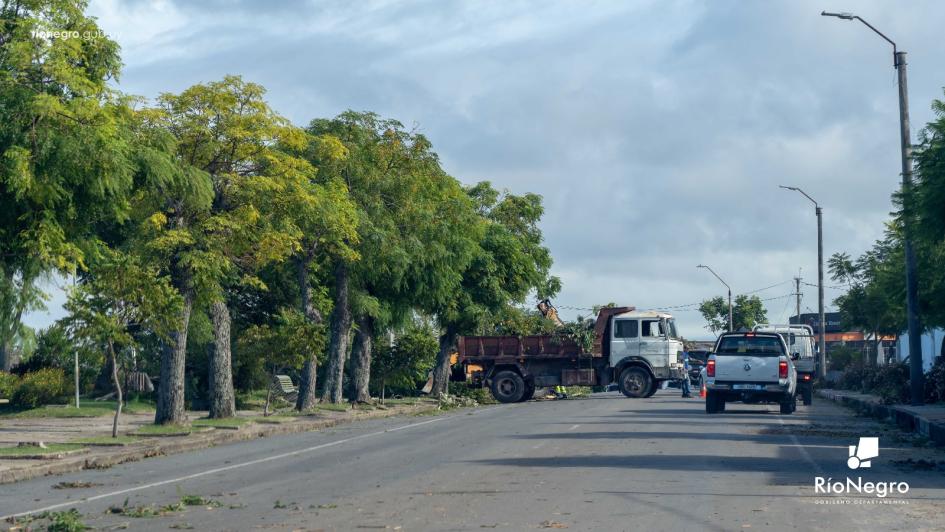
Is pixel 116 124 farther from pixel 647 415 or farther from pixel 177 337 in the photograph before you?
pixel 647 415

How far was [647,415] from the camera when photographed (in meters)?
30.3

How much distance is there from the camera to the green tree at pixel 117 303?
21.3 m

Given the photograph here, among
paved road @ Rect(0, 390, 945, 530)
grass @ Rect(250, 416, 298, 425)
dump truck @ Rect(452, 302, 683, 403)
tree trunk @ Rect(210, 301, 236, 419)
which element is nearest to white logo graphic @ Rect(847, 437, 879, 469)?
paved road @ Rect(0, 390, 945, 530)

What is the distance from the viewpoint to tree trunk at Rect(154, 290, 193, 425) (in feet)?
83.7

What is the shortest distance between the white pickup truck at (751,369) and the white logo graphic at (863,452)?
7.96 m

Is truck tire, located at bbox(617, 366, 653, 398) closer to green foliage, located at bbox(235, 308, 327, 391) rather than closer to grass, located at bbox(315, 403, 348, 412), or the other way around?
grass, located at bbox(315, 403, 348, 412)

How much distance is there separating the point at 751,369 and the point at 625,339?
46.1 feet

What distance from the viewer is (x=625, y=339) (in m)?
43.4

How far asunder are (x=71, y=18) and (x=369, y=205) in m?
16.3

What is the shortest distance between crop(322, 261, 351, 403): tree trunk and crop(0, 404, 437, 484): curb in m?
4.05

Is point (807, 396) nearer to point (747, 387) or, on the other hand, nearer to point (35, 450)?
point (747, 387)

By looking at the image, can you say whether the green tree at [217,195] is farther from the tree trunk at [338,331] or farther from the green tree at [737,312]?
the green tree at [737,312]

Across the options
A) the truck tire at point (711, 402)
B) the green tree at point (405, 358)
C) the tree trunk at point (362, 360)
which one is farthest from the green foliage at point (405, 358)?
the truck tire at point (711, 402)

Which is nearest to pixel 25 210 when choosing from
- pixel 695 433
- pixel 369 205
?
pixel 695 433
